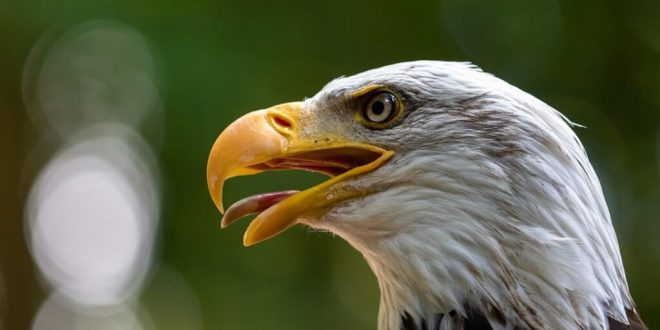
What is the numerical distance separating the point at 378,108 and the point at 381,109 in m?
0.01

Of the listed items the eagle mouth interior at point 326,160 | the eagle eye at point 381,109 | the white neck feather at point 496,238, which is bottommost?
the white neck feather at point 496,238

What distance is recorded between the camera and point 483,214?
3.04 metres

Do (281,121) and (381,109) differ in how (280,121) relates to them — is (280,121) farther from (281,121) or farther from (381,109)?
(381,109)

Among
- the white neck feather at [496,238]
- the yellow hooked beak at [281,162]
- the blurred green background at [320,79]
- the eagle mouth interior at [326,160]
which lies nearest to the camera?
the white neck feather at [496,238]

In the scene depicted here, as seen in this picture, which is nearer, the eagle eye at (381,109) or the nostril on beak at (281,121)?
the eagle eye at (381,109)

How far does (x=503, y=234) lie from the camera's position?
9.87ft

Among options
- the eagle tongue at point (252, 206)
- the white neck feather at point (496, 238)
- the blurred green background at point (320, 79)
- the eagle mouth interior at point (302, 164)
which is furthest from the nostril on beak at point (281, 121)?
the blurred green background at point (320, 79)

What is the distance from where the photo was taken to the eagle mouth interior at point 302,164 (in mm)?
3314

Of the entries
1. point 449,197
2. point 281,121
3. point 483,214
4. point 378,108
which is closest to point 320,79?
point 281,121

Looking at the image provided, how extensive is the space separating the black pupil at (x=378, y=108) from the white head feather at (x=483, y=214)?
7 cm

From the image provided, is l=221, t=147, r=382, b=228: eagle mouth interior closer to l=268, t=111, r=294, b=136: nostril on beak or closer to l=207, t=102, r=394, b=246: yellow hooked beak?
l=207, t=102, r=394, b=246: yellow hooked beak

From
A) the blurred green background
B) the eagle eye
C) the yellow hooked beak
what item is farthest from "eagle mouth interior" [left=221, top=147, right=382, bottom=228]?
the blurred green background

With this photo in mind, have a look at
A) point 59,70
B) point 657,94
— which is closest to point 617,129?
point 657,94

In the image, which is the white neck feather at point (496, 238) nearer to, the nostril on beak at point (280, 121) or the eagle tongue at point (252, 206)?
the eagle tongue at point (252, 206)
